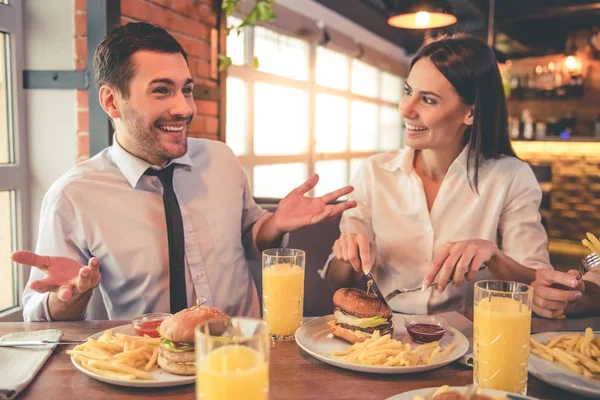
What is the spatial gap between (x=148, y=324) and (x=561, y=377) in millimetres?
882

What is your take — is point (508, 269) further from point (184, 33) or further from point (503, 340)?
point (184, 33)

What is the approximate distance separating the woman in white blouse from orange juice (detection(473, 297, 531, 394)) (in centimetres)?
82

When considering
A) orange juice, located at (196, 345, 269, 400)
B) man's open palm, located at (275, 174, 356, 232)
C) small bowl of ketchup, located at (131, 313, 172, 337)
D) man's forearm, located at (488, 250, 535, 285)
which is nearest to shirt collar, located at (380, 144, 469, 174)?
man's open palm, located at (275, 174, 356, 232)

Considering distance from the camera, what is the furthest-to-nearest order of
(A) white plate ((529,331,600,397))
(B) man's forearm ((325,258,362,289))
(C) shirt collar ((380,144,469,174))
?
(C) shirt collar ((380,144,469,174))
(B) man's forearm ((325,258,362,289))
(A) white plate ((529,331,600,397))

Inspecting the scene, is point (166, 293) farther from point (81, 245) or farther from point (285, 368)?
point (285, 368)

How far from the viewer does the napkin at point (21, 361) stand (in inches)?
39.3

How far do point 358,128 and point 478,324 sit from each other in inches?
290

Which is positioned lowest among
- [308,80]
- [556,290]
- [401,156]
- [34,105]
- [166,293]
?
[166,293]

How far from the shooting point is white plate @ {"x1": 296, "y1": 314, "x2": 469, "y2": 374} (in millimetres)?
1069

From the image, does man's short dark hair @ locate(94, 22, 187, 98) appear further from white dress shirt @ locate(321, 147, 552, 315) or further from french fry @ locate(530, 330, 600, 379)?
french fry @ locate(530, 330, 600, 379)

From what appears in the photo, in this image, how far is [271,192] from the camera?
5.56 meters

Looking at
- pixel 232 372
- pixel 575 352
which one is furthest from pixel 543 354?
A: pixel 232 372

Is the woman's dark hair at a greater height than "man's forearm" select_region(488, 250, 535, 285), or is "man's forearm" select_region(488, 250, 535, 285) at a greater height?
the woman's dark hair

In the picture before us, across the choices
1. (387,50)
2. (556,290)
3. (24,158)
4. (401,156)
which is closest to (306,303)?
(401,156)
